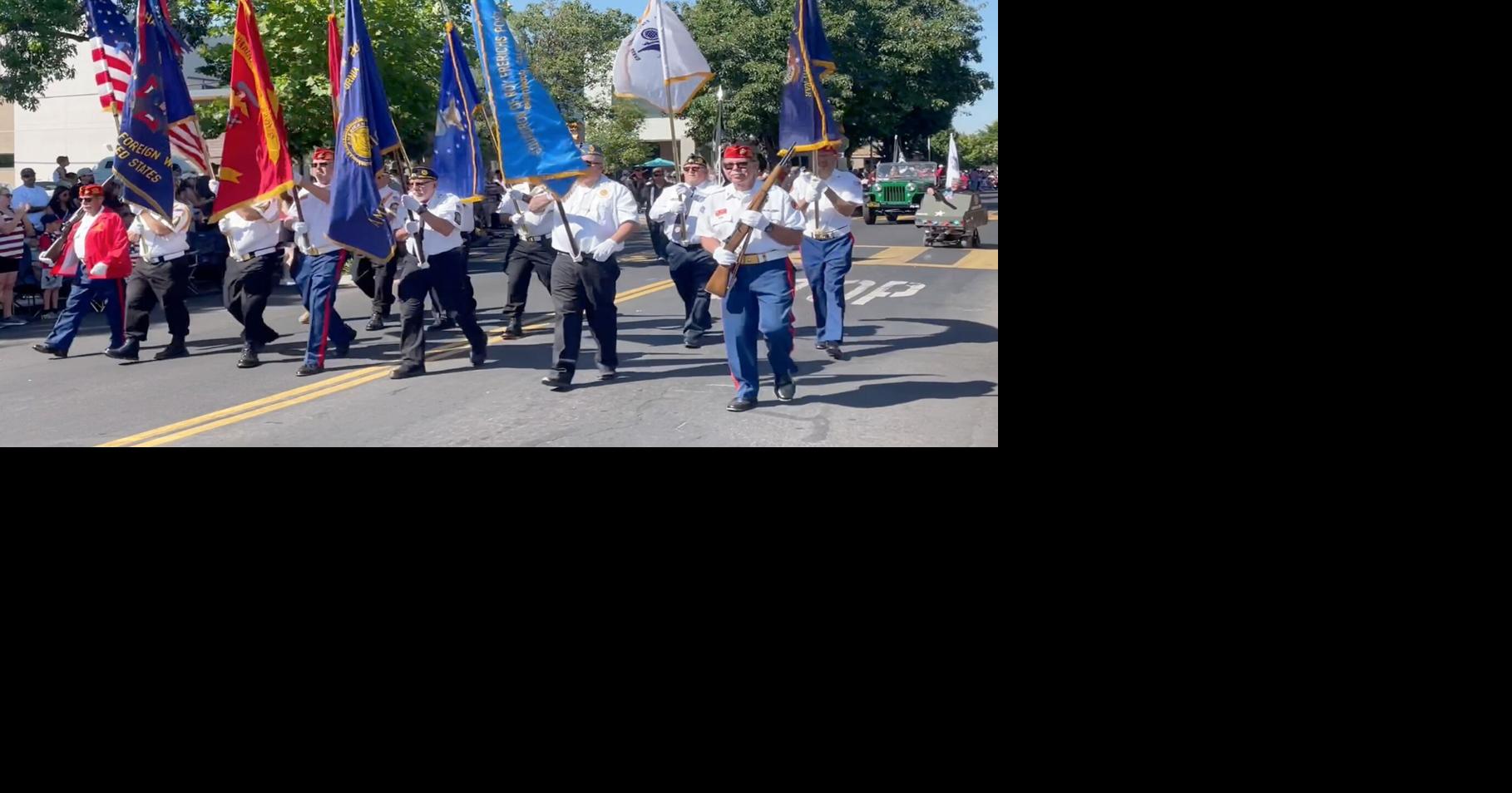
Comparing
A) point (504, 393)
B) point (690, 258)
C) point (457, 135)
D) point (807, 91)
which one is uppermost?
point (807, 91)

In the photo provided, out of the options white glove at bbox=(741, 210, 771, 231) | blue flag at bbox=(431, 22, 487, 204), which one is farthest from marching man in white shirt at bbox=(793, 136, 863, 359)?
blue flag at bbox=(431, 22, 487, 204)

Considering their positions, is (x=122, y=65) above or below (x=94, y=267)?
above

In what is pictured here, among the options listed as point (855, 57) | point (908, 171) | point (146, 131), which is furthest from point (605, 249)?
point (908, 171)

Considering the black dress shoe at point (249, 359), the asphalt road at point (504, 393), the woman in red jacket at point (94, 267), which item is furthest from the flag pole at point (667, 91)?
the woman in red jacket at point (94, 267)

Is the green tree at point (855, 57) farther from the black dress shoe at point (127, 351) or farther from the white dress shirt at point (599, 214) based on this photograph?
the black dress shoe at point (127, 351)

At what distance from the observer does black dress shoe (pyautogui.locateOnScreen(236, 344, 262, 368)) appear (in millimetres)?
10773

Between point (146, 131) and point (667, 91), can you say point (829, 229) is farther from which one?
point (146, 131)

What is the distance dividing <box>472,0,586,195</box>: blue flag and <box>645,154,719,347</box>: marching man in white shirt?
4.16 feet

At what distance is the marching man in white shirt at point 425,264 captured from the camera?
390 inches

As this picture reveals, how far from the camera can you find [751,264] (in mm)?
8375

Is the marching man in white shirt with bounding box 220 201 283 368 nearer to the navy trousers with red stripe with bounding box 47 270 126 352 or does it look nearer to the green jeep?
the navy trousers with red stripe with bounding box 47 270 126 352

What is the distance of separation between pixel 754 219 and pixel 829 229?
2.62 m

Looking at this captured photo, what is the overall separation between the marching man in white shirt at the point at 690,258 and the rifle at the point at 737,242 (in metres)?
2.13

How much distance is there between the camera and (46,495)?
22.8 ft
